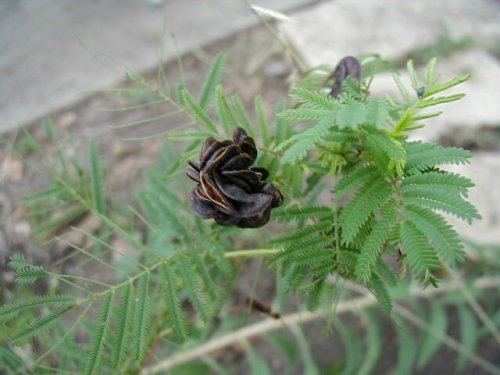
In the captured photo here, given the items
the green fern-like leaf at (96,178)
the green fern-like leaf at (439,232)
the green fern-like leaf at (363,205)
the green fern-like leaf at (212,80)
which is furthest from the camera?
the green fern-like leaf at (96,178)

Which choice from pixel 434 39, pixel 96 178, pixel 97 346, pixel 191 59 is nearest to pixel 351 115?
pixel 97 346

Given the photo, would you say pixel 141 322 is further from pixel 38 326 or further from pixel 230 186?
pixel 230 186

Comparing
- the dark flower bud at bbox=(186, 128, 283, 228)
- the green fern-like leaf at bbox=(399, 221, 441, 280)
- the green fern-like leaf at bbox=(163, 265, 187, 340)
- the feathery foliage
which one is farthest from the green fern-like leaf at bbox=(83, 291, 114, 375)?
the green fern-like leaf at bbox=(399, 221, 441, 280)

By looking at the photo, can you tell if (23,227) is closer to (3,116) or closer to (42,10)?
(3,116)

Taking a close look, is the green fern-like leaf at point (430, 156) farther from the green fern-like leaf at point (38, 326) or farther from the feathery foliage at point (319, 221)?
the green fern-like leaf at point (38, 326)

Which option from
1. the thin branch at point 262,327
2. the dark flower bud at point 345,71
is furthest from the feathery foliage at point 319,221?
the thin branch at point 262,327

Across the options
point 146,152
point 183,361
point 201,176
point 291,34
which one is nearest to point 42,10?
point 146,152
